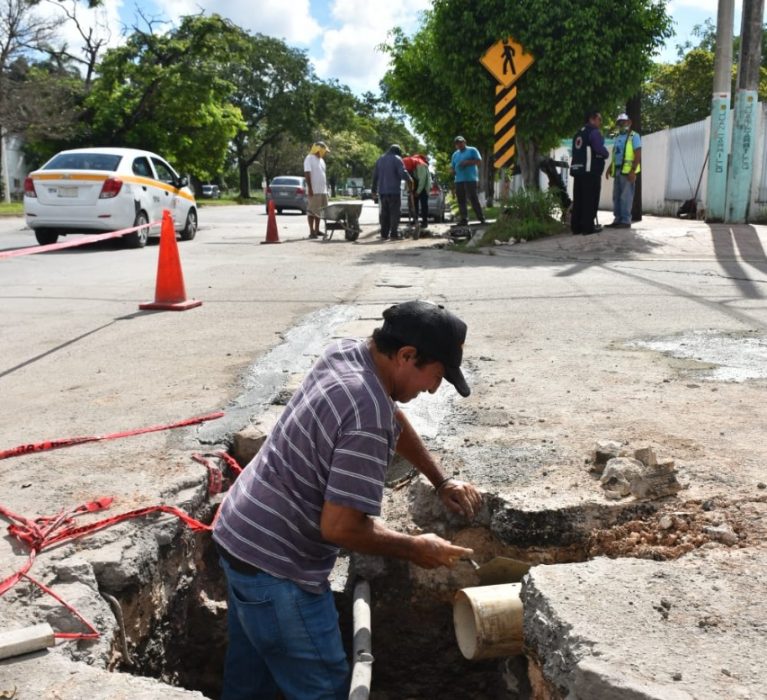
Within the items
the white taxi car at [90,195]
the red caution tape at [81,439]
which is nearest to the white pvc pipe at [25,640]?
the red caution tape at [81,439]

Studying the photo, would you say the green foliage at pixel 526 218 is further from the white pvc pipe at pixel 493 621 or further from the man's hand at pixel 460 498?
the white pvc pipe at pixel 493 621

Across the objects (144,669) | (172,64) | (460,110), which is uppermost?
(172,64)

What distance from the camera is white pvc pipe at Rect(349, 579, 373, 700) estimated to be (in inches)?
93.4

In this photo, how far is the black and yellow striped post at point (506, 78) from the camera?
504 inches

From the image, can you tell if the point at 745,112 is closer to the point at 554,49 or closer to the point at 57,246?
the point at 554,49

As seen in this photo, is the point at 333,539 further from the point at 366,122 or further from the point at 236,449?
the point at 366,122

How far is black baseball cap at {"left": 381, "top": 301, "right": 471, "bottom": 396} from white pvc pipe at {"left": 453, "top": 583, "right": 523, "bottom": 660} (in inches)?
30.2

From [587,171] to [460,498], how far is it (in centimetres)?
1004

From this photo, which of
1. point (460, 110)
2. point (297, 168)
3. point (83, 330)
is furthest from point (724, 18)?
point (297, 168)

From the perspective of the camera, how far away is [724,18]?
13312 millimetres

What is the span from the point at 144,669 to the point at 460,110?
18.3m

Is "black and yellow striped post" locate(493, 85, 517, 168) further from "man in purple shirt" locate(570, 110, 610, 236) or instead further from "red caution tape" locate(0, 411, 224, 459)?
"red caution tape" locate(0, 411, 224, 459)

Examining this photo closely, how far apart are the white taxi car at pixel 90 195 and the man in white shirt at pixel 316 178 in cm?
315

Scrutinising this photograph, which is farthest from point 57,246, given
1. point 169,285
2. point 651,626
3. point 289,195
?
point 289,195
